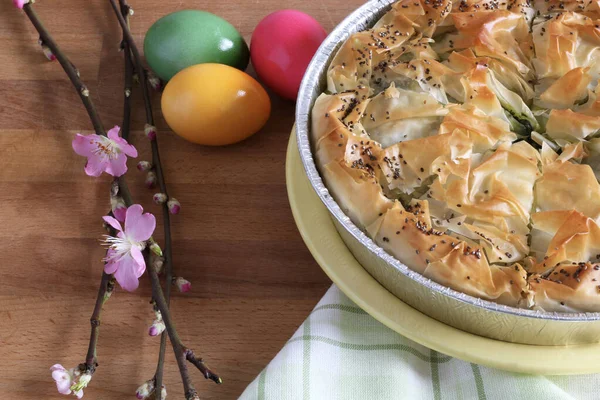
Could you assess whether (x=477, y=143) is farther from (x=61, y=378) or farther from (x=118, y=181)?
(x=61, y=378)

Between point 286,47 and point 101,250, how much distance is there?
1.75 feet

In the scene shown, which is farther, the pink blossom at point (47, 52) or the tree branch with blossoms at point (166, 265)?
the pink blossom at point (47, 52)

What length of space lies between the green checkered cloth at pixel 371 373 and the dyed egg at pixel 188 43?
60cm

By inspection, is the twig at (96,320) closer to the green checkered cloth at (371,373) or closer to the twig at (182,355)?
the twig at (182,355)

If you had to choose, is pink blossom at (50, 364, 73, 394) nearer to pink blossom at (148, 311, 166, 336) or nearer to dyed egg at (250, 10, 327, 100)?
pink blossom at (148, 311, 166, 336)

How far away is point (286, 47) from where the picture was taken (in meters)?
1.41

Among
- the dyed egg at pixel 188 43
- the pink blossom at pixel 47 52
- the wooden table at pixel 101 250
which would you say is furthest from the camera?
the pink blossom at pixel 47 52

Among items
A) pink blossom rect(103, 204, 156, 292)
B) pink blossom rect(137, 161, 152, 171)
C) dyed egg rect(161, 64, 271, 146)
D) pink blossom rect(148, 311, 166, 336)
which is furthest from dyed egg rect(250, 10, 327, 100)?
pink blossom rect(148, 311, 166, 336)

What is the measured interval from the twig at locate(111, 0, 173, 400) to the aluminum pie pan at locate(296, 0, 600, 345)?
0.32 metres

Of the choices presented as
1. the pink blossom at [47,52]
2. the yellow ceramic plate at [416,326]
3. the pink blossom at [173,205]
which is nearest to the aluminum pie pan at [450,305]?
the yellow ceramic plate at [416,326]

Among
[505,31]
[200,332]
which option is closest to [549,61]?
[505,31]

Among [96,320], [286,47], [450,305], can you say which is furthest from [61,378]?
[286,47]

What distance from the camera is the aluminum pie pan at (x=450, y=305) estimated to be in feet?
3.15

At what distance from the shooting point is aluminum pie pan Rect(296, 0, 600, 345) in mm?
960
